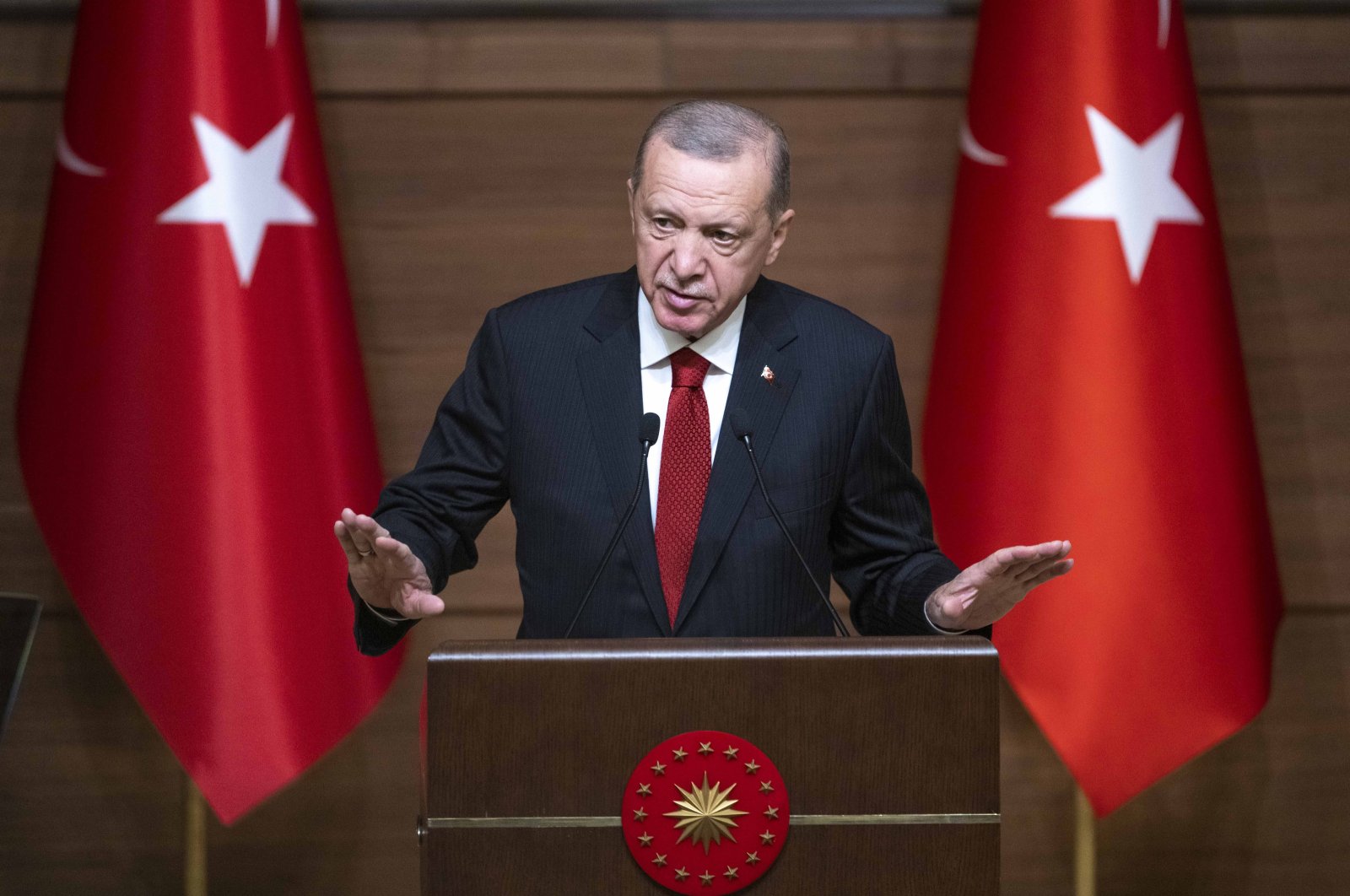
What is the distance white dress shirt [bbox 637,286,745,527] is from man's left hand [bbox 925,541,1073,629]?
0.37 metres

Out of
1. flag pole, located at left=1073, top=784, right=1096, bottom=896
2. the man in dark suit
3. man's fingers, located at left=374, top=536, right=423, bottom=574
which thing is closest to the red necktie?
the man in dark suit

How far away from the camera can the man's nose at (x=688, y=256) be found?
5.52ft

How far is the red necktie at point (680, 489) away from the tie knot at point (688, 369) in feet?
0.09

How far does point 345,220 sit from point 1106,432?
1839mm

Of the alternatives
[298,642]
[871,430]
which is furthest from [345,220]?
[871,430]

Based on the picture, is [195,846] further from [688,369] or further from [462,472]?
[688,369]

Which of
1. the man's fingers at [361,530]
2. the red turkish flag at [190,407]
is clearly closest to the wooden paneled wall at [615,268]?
the red turkish flag at [190,407]

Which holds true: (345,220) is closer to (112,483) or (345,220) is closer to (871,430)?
(112,483)

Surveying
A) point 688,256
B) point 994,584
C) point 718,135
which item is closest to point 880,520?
point 994,584

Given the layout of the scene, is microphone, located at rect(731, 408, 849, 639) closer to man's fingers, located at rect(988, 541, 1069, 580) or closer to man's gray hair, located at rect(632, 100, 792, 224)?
man's fingers, located at rect(988, 541, 1069, 580)

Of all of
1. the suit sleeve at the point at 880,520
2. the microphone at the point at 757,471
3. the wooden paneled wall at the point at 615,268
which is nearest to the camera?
the microphone at the point at 757,471

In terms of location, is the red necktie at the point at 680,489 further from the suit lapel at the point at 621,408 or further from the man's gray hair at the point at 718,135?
the man's gray hair at the point at 718,135

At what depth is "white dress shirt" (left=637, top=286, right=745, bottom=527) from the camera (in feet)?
5.73

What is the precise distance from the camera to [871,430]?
1814 mm
